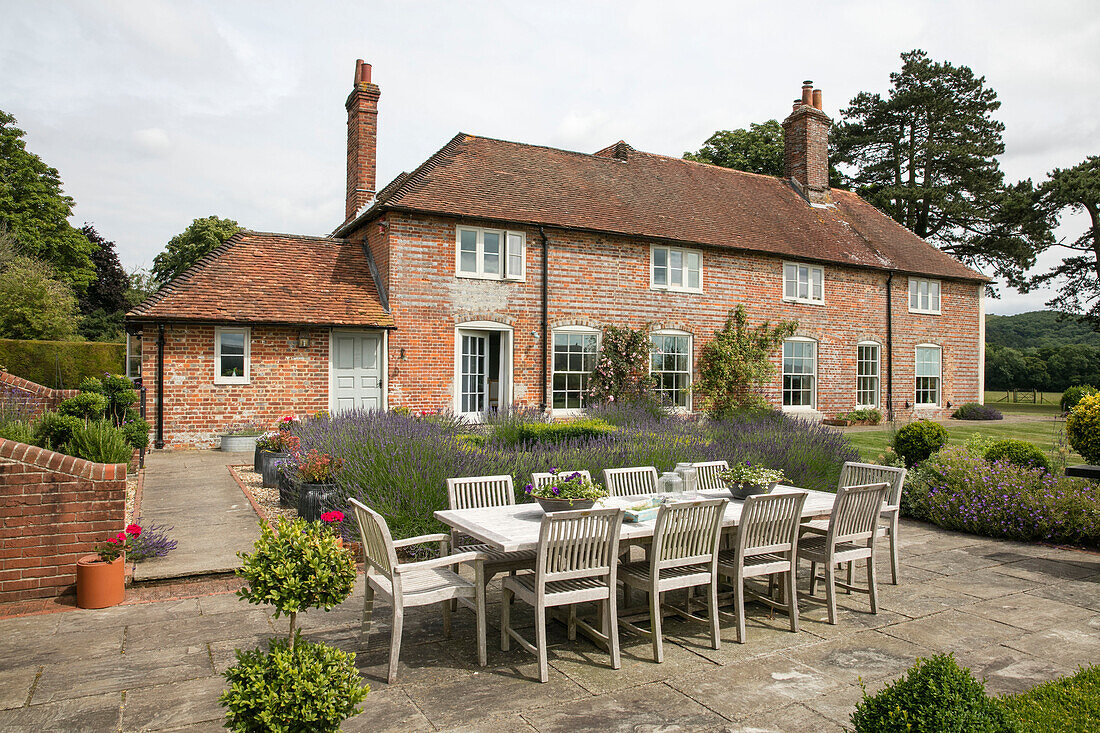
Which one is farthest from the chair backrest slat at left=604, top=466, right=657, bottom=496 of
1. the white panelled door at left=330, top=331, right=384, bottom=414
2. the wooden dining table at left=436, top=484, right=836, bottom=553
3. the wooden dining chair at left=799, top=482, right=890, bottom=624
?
the white panelled door at left=330, top=331, right=384, bottom=414

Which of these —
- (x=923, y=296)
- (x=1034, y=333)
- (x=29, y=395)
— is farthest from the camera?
(x=1034, y=333)

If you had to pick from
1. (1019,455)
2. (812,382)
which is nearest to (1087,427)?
Answer: (1019,455)

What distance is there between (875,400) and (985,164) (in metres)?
18.6

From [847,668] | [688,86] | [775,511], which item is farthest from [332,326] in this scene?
[847,668]

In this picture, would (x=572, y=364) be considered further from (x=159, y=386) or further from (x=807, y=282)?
(x=159, y=386)

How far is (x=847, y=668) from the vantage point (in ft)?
13.8

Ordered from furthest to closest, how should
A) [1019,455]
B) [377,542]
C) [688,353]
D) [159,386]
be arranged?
1. [688,353]
2. [159,386]
3. [1019,455]
4. [377,542]

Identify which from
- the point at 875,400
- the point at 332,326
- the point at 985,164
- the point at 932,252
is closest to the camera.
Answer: the point at 332,326

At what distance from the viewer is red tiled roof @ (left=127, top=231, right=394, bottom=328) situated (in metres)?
13.1

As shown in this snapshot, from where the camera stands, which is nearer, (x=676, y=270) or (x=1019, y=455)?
(x=1019, y=455)

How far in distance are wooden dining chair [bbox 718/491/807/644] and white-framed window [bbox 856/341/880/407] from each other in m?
17.5

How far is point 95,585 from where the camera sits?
206 inches

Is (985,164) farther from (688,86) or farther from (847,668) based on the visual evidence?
(847,668)

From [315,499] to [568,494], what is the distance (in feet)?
12.1
